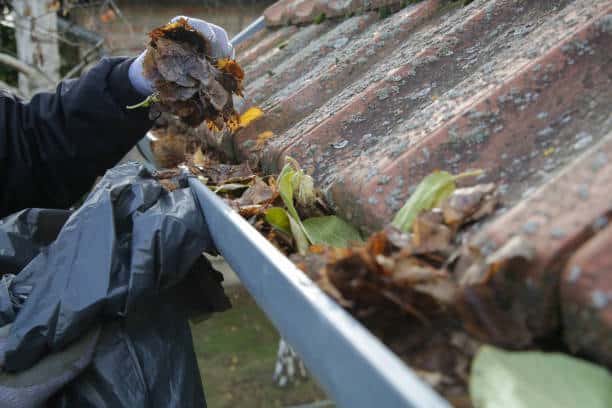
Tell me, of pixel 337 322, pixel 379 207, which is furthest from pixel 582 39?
pixel 337 322

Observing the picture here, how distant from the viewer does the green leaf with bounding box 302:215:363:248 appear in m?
0.97

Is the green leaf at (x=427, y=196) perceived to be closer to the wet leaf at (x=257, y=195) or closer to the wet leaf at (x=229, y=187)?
the wet leaf at (x=257, y=195)

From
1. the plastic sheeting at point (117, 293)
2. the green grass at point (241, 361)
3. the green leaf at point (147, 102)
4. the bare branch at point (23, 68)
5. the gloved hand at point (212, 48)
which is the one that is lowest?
the green grass at point (241, 361)

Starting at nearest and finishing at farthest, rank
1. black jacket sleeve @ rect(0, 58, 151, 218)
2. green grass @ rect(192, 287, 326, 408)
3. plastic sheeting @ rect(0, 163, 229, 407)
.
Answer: plastic sheeting @ rect(0, 163, 229, 407) → black jacket sleeve @ rect(0, 58, 151, 218) → green grass @ rect(192, 287, 326, 408)

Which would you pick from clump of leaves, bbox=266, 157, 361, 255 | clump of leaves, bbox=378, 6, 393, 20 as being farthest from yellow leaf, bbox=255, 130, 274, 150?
clump of leaves, bbox=378, 6, 393, 20

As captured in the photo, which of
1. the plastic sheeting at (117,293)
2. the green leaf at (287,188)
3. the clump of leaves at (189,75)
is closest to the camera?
the green leaf at (287,188)

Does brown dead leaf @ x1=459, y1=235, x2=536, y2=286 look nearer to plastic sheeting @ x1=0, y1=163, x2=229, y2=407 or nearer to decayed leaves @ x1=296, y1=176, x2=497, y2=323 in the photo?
decayed leaves @ x1=296, y1=176, x2=497, y2=323

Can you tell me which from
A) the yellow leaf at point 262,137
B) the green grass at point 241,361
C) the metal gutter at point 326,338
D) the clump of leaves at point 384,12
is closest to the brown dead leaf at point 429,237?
the metal gutter at point 326,338

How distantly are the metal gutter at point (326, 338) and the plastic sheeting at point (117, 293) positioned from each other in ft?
1.12

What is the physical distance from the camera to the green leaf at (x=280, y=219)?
102 centimetres

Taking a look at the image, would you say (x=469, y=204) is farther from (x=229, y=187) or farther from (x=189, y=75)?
(x=189, y=75)

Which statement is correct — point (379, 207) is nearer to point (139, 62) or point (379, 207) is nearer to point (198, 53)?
point (198, 53)

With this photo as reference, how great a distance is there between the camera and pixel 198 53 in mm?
1557

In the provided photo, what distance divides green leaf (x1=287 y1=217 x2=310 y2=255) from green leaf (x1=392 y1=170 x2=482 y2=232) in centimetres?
18
